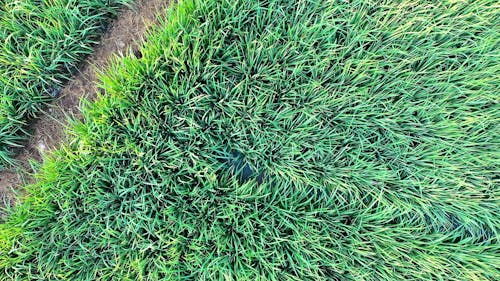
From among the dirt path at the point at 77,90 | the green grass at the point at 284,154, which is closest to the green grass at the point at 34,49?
the dirt path at the point at 77,90

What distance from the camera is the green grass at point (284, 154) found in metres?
1.51

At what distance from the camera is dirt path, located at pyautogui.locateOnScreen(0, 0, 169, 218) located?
5.35 ft

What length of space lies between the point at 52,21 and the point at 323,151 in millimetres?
1256

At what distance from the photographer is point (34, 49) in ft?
5.04

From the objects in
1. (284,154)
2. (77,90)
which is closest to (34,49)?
(77,90)

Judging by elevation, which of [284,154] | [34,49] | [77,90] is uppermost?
[34,49]

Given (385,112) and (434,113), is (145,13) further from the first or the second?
(434,113)

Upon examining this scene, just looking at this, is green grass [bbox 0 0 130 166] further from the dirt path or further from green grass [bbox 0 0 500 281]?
green grass [bbox 0 0 500 281]

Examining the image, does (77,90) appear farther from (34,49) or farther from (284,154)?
(284,154)

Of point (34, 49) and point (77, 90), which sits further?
point (77, 90)

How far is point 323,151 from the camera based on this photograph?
5.15 feet

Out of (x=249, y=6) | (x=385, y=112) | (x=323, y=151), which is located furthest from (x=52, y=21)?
(x=385, y=112)

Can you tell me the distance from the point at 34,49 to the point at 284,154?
1.13m

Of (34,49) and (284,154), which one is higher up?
(34,49)
